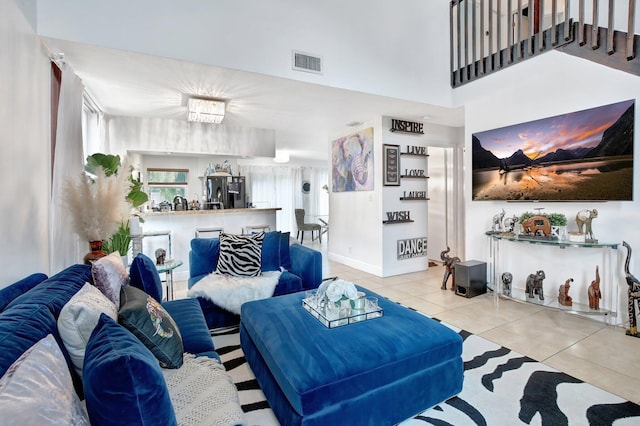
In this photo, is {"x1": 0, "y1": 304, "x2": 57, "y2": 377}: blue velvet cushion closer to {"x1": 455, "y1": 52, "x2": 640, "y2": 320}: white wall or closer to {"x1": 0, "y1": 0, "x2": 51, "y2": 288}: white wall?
{"x1": 0, "y1": 0, "x2": 51, "y2": 288}: white wall

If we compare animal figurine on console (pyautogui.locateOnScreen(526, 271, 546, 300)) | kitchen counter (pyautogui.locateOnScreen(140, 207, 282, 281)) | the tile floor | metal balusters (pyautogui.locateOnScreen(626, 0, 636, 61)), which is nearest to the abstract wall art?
kitchen counter (pyautogui.locateOnScreen(140, 207, 282, 281))

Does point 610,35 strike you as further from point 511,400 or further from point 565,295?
point 511,400

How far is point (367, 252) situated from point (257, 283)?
98.8 inches

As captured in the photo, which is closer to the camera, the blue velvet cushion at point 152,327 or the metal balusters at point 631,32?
the blue velvet cushion at point 152,327

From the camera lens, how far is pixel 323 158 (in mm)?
9266

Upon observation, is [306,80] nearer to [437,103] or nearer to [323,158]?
[437,103]

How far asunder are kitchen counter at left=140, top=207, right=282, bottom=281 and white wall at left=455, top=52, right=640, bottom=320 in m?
3.37

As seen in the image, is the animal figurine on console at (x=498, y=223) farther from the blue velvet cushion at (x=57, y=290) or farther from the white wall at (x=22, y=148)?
the white wall at (x=22, y=148)

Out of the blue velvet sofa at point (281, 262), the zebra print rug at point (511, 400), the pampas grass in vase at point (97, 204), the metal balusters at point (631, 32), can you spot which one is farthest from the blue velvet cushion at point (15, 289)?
the metal balusters at point (631, 32)

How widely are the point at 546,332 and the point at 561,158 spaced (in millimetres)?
1707

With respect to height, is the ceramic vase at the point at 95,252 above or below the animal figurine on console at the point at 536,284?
above

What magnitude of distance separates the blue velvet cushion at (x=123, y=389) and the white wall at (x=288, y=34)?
2.61 metres

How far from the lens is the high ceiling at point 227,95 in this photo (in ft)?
8.95

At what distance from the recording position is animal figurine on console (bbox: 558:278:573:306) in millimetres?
2980
